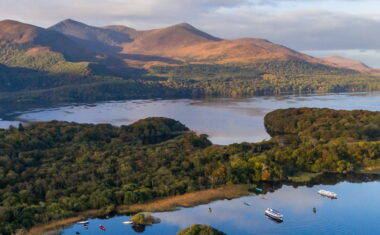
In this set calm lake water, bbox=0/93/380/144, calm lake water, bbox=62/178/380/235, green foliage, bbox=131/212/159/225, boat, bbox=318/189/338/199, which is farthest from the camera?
calm lake water, bbox=0/93/380/144

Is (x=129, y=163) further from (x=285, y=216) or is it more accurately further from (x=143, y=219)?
(x=285, y=216)

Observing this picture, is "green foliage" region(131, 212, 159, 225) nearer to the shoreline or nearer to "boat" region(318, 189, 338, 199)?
the shoreline

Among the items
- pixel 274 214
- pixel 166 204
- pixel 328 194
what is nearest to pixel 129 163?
pixel 166 204


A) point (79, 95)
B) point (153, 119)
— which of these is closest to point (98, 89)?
point (79, 95)

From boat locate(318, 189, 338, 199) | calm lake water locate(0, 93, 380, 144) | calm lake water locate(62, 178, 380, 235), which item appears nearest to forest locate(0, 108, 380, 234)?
calm lake water locate(62, 178, 380, 235)

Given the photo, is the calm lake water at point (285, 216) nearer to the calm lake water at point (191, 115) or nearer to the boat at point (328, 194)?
the boat at point (328, 194)
